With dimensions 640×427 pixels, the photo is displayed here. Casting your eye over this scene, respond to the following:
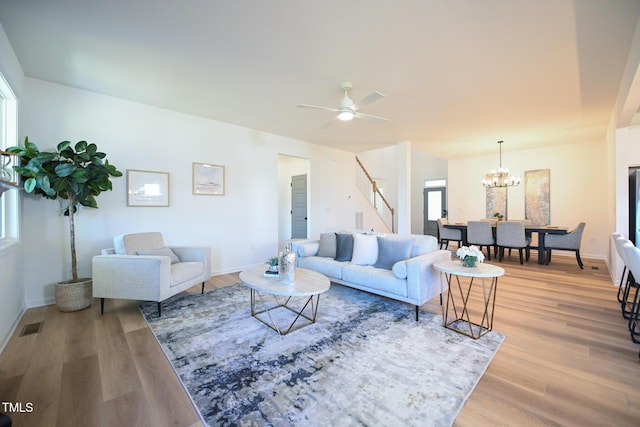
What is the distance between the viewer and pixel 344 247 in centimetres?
371

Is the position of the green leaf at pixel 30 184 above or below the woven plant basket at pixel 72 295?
above

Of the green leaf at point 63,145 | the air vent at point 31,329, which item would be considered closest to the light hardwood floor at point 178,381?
the air vent at point 31,329

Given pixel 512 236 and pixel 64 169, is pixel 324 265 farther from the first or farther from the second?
pixel 512 236

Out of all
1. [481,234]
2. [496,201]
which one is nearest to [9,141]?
[481,234]

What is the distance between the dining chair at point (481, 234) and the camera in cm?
573

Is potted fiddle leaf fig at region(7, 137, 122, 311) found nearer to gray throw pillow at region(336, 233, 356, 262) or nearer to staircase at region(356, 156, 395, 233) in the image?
gray throw pillow at region(336, 233, 356, 262)

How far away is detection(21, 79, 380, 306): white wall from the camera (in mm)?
3104

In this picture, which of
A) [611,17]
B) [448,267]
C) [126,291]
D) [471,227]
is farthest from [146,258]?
[471,227]

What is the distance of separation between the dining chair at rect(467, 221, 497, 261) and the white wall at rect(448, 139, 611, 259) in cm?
182

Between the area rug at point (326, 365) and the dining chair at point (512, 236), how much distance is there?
3.77 m

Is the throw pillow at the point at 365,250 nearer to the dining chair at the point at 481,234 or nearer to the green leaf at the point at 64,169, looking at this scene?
the green leaf at the point at 64,169

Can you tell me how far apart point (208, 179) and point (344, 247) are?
2.54m

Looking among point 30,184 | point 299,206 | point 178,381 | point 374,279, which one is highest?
point 30,184

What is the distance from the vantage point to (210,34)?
228 cm
